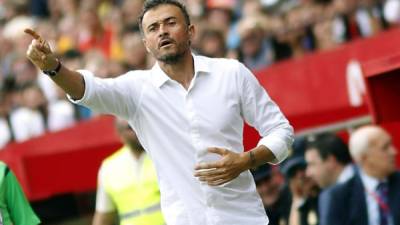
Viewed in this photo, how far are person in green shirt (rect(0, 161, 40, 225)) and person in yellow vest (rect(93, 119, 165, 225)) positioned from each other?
1.10 m

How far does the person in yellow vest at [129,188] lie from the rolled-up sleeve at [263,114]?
80.9 inches

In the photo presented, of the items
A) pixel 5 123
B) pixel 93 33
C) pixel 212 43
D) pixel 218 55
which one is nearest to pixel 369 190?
pixel 218 55

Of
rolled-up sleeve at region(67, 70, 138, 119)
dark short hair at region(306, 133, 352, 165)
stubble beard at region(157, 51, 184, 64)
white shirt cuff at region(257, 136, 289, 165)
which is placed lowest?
dark short hair at region(306, 133, 352, 165)

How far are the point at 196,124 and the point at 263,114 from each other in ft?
1.04

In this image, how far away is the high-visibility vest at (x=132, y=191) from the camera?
27.0 feet

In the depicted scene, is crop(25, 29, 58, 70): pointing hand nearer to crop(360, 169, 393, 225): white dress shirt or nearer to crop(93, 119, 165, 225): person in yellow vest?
crop(93, 119, 165, 225): person in yellow vest

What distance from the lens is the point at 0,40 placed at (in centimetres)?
1856

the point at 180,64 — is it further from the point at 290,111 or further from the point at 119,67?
the point at 119,67

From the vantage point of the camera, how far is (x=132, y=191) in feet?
27.3

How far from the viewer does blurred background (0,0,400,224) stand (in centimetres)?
1048

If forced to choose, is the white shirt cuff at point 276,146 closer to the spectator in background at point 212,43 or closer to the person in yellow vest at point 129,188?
the person in yellow vest at point 129,188

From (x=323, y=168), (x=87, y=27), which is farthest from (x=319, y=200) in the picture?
(x=87, y=27)

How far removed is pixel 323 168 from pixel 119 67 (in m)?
5.15

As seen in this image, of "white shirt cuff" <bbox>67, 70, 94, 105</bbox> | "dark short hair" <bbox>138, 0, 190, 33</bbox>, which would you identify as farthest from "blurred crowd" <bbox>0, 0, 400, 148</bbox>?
"white shirt cuff" <bbox>67, 70, 94, 105</bbox>
